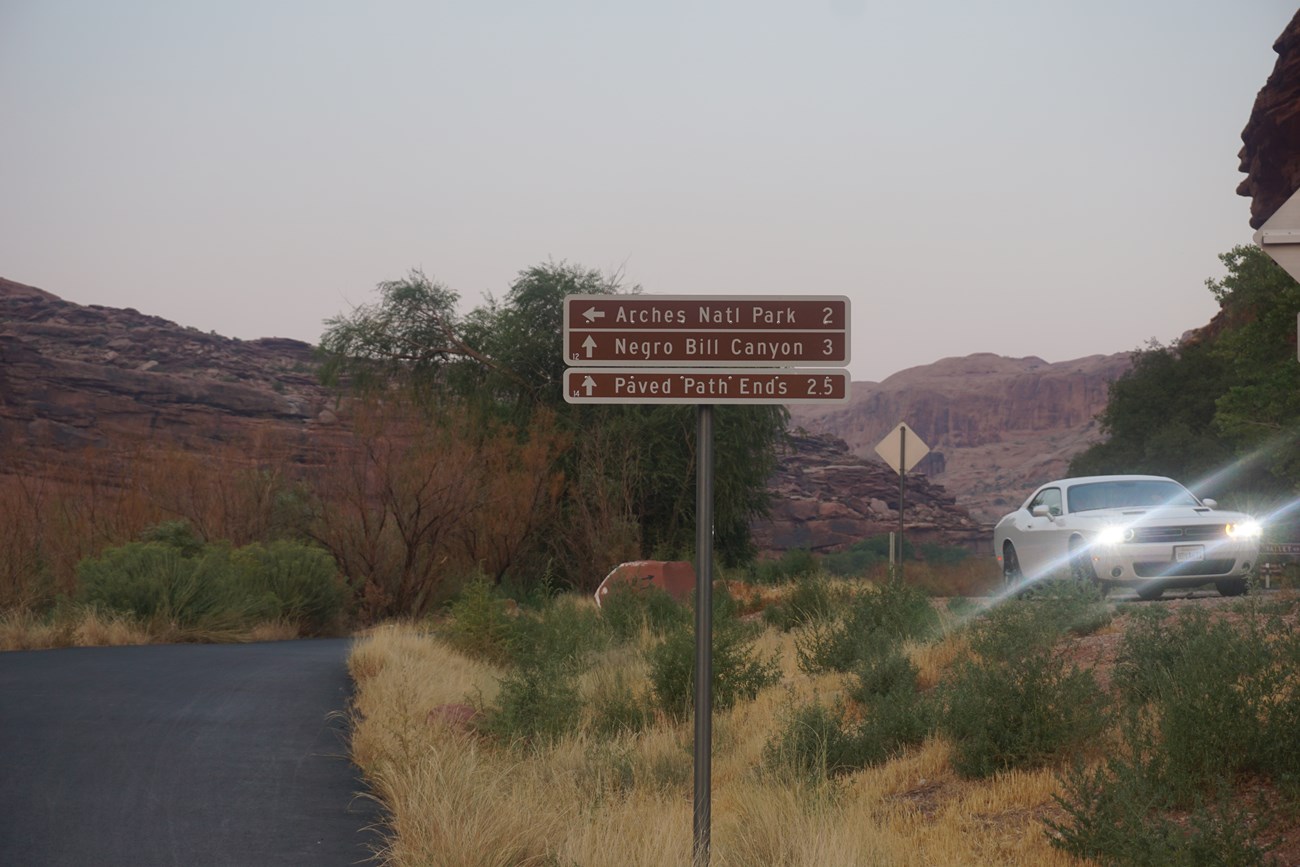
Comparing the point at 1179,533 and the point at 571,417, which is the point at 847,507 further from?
the point at 1179,533

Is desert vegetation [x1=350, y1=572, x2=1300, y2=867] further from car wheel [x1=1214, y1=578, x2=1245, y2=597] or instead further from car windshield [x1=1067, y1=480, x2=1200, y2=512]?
car windshield [x1=1067, y1=480, x2=1200, y2=512]

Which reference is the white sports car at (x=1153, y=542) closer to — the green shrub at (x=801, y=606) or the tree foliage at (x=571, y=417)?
the green shrub at (x=801, y=606)

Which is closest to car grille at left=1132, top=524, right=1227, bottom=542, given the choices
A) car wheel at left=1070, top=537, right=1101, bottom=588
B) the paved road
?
car wheel at left=1070, top=537, right=1101, bottom=588

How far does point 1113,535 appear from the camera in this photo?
15.2m

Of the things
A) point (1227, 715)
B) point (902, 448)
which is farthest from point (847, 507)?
point (1227, 715)

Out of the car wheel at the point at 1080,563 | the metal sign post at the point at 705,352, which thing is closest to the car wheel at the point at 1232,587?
the car wheel at the point at 1080,563

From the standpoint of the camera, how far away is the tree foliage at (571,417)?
32.0 metres

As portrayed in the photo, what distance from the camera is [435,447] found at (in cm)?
2833

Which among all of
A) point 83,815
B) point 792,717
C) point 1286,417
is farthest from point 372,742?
point 1286,417

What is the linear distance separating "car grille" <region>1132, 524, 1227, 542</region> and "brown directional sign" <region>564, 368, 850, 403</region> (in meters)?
10.2

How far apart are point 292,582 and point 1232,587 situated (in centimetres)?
1718

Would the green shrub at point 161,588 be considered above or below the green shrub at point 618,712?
below

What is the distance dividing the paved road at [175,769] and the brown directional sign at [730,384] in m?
3.05

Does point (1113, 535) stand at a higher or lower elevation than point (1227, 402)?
lower
